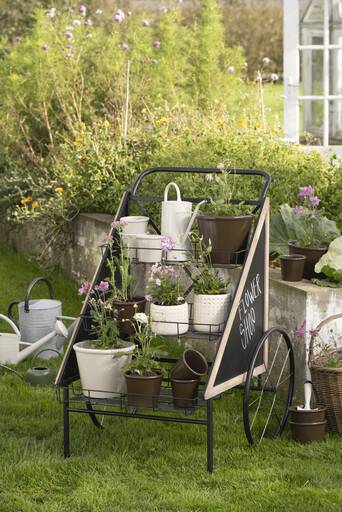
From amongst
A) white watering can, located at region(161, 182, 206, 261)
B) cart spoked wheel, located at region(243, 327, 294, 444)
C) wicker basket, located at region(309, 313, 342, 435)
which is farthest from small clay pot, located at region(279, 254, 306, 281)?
white watering can, located at region(161, 182, 206, 261)

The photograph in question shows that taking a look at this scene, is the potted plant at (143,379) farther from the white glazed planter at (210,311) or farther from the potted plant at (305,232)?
the potted plant at (305,232)

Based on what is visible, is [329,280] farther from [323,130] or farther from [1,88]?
[1,88]

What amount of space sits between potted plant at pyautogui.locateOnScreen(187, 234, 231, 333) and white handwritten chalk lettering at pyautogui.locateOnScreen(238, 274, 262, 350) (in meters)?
0.08

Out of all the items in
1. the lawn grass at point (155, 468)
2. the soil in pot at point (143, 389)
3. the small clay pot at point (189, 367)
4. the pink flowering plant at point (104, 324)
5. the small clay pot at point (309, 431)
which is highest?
the pink flowering plant at point (104, 324)

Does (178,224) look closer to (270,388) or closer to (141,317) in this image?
(141,317)

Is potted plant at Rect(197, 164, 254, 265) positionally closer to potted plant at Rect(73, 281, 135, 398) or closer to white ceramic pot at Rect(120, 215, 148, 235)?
white ceramic pot at Rect(120, 215, 148, 235)

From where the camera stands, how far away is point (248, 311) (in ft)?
11.9

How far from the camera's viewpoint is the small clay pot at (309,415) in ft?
12.0

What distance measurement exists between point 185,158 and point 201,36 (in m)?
4.25

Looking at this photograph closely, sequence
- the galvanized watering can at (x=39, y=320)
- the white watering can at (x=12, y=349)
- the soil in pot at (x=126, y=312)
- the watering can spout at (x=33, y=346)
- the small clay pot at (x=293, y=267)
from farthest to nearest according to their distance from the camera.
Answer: the galvanized watering can at (x=39, y=320), the white watering can at (x=12, y=349), the watering can spout at (x=33, y=346), the small clay pot at (x=293, y=267), the soil in pot at (x=126, y=312)

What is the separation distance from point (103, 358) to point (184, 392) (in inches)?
15.2

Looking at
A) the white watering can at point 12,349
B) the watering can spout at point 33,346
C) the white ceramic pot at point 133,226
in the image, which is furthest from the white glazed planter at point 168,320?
the white watering can at point 12,349

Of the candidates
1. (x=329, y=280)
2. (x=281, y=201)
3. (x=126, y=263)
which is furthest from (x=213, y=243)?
(x=281, y=201)

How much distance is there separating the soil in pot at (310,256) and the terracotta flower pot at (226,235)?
647 mm
